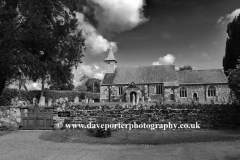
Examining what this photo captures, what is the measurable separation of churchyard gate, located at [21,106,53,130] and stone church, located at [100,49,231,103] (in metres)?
23.8

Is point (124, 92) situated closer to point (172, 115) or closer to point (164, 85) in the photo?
point (164, 85)

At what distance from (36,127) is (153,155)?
28.7 ft

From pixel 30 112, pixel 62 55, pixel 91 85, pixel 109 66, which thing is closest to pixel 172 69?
pixel 109 66

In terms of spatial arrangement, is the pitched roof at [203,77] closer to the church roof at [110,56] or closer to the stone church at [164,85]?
the stone church at [164,85]

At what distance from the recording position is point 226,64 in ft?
130

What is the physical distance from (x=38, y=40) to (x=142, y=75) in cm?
2767

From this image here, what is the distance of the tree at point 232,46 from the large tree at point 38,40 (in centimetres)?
3075

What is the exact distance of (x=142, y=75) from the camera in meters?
40.4

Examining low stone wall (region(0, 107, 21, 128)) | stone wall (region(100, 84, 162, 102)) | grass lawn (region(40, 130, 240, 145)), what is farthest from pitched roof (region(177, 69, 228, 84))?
low stone wall (region(0, 107, 21, 128))

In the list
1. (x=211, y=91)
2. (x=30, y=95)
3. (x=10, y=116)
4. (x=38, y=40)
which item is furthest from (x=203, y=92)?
(x=10, y=116)

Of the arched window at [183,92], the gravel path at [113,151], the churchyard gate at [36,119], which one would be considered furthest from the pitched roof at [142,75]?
the gravel path at [113,151]

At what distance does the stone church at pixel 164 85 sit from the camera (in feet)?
119

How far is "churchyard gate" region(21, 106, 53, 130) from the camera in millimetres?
12820

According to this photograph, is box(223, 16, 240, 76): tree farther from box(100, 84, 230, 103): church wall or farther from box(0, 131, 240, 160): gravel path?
box(0, 131, 240, 160): gravel path
